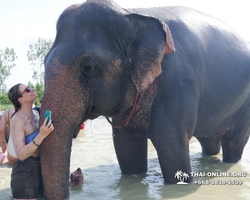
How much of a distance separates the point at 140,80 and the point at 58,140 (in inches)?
33.5

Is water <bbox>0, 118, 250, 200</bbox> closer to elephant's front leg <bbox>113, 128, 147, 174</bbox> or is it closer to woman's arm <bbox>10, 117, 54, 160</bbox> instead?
elephant's front leg <bbox>113, 128, 147, 174</bbox>

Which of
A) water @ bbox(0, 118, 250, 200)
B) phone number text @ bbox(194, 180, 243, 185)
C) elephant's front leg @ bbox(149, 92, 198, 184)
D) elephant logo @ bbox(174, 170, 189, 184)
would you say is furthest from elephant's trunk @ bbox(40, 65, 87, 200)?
phone number text @ bbox(194, 180, 243, 185)

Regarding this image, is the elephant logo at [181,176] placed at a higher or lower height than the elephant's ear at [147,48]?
lower

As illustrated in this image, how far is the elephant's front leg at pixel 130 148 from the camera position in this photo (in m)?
4.04

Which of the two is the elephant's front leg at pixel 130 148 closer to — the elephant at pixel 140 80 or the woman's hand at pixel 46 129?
the elephant at pixel 140 80

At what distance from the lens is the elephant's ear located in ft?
10.6

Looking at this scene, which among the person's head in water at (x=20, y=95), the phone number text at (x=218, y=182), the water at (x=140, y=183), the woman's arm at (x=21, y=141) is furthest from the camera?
the phone number text at (x=218, y=182)

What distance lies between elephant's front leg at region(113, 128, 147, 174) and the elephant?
0.01 m

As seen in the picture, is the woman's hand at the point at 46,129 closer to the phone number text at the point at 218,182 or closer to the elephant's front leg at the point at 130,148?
the elephant's front leg at the point at 130,148

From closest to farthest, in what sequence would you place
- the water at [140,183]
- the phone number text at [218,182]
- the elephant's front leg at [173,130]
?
the water at [140,183], the elephant's front leg at [173,130], the phone number text at [218,182]

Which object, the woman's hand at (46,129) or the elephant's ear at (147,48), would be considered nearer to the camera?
the woman's hand at (46,129)

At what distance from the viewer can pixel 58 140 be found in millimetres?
2871

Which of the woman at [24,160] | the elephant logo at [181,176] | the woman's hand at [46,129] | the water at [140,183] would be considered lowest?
the water at [140,183]

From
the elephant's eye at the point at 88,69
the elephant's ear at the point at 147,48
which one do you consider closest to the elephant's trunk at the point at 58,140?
the elephant's eye at the point at 88,69
